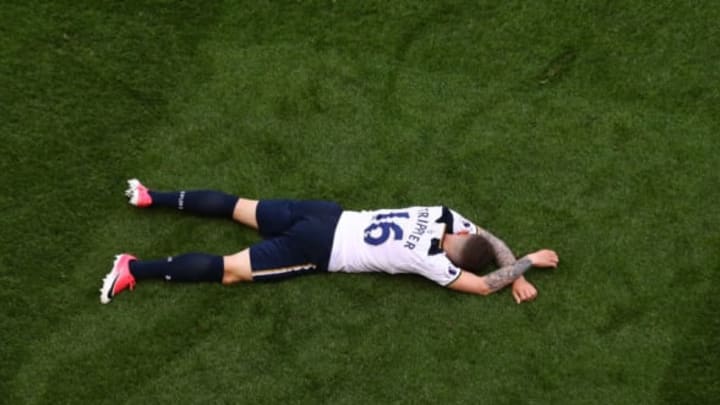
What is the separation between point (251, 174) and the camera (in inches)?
198

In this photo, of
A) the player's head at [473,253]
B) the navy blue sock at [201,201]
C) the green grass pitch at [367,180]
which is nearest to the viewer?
the green grass pitch at [367,180]

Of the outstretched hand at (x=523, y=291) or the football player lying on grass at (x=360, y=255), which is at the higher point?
the football player lying on grass at (x=360, y=255)

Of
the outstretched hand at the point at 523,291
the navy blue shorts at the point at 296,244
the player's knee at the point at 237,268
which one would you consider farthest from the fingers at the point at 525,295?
the player's knee at the point at 237,268

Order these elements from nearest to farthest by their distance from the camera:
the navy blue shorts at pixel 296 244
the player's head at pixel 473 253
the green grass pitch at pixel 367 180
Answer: the green grass pitch at pixel 367 180 → the player's head at pixel 473 253 → the navy blue shorts at pixel 296 244

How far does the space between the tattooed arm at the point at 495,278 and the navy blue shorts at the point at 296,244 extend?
681mm

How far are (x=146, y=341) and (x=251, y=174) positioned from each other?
107 cm

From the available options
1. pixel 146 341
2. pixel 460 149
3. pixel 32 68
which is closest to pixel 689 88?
pixel 460 149

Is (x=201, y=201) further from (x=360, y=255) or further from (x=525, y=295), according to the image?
(x=525, y=295)

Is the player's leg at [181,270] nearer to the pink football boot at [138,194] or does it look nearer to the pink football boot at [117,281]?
the pink football boot at [117,281]

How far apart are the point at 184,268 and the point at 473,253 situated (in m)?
1.45

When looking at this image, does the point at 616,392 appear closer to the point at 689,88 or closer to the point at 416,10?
the point at 689,88

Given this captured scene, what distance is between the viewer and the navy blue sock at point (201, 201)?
4.83 metres

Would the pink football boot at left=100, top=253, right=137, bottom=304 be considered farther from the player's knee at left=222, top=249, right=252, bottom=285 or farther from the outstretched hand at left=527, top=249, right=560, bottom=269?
the outstretched hand at left=527, top=249, right=560, bottom=269

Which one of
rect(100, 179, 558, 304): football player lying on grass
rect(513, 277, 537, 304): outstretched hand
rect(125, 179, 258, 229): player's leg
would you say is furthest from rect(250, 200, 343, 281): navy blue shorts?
rect(513, 277, 537, 304): outstretched hand
